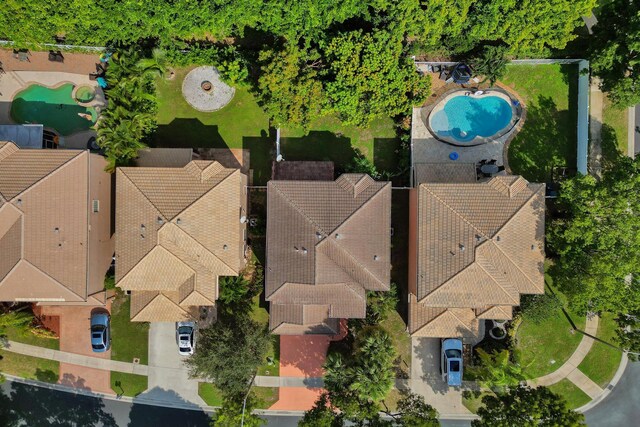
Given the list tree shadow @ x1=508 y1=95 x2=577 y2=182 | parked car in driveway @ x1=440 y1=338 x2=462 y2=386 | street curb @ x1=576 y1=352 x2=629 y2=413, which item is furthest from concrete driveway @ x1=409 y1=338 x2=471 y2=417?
tree shadow @ x1=508 y1=95 x2=577 y2=182

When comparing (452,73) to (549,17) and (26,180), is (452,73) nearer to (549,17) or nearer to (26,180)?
(549,17)

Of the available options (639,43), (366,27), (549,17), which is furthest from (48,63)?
(639,43)

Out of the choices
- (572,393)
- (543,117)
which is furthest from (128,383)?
(543,117)

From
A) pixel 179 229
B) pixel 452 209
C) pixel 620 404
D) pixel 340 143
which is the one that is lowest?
pixel 620 404

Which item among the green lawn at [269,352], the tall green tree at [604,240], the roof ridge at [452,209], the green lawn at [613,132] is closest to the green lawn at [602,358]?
the tall green tree at [604,240]

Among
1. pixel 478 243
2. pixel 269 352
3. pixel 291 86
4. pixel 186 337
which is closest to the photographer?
pixel 478 243

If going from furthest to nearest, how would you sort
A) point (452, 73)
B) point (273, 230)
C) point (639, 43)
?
point (452, 73), point (273, 230), point (639, 43)

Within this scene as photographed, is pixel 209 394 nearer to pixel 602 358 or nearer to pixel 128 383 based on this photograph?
pixel 128 383

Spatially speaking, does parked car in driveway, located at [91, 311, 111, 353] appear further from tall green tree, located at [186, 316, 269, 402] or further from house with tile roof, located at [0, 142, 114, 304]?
tall green tree, located at [186, 316, 269, 402]
